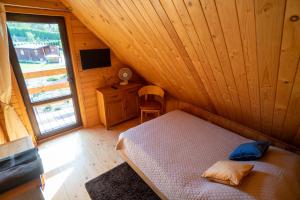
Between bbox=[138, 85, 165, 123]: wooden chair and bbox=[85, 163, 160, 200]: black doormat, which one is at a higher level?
bbox=[138, 85, 165, 123]: wooden chair

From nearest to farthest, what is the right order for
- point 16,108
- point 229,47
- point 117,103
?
point 229,47, point 16,108, point 117,103

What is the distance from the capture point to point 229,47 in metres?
1.11

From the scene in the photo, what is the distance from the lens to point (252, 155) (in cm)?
148

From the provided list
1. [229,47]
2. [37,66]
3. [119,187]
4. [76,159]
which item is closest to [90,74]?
[37,66]

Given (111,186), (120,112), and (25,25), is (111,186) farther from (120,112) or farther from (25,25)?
(25,25)

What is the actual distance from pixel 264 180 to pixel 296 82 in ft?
2.60

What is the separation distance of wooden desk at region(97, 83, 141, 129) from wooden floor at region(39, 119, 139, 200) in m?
0.23

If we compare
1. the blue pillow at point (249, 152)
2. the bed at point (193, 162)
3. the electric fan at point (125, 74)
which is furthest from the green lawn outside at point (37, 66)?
the blue pillow at point (249, 152)

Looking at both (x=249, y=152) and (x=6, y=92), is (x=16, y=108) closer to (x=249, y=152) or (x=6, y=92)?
(x=6, y=92)

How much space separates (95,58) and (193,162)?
2340mm

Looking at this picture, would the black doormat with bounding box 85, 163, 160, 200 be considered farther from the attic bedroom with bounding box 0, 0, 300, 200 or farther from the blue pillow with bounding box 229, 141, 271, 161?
the blue pillow with bounding box 229, 141, 271, 161

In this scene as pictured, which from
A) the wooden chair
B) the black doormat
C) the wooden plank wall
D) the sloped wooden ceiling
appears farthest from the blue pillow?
the wooden plank wall

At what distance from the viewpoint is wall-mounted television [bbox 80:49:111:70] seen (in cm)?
266

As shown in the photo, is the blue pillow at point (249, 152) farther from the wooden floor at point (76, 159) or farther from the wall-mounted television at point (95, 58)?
the wall-mounted television at point (95, 58)
